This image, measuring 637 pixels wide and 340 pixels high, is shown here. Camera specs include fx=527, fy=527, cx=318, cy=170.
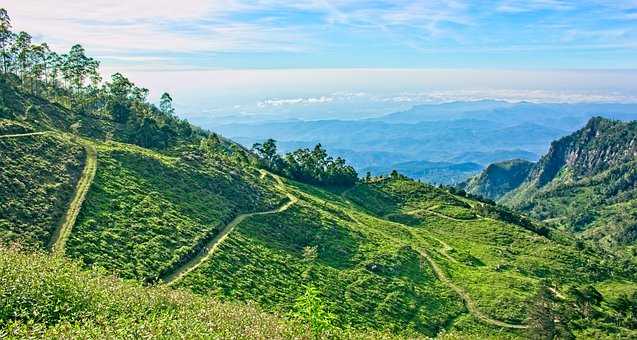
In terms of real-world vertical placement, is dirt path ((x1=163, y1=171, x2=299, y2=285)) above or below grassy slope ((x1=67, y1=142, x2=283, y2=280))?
below

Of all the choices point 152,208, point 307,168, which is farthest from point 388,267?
point 307,168

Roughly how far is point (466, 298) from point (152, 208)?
54806mm

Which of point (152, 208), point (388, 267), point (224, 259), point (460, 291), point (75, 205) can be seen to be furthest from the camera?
point (388, 267)

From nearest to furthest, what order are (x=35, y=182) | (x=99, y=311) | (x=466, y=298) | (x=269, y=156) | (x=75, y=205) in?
(x=99, y=311)
(x=75, y=205)
(x=35, y=182)
(x=466, y=298)
(x=269, y=156)

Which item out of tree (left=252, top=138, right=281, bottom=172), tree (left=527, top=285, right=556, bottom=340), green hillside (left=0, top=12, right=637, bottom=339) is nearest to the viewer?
green hillside (left=0, top=12, right=637, bottom=339)

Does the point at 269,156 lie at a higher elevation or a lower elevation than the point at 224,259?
higher

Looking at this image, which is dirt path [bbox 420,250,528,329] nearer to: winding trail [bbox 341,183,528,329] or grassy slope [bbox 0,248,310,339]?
winding trail [bbox 341,183,528,329]

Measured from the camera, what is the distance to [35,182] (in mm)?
75062

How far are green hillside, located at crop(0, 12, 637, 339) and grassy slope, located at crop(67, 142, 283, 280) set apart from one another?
1.00 ft

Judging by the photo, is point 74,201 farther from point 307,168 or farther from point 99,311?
point 307,168

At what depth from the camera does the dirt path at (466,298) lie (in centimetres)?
8562

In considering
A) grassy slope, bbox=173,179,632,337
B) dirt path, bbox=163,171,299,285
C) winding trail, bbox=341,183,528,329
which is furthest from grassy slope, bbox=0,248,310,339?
winding trail, bbox=341,183,528,329

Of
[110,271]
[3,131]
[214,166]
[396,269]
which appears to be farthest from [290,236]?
[3,131]

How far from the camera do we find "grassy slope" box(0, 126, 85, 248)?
208 feet
